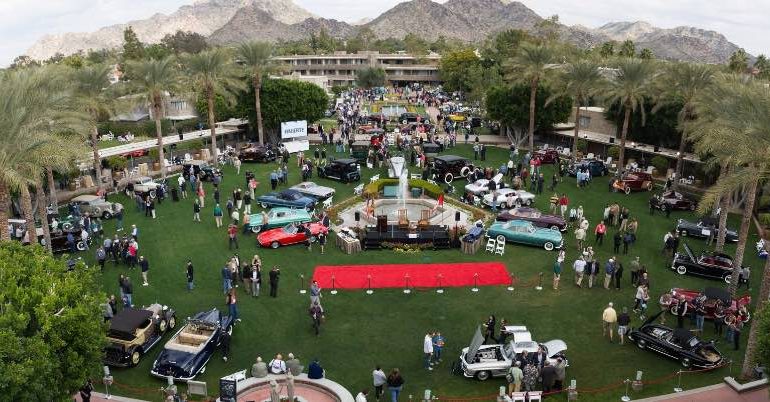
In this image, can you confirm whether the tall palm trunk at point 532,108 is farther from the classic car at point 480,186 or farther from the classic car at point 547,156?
the classic car at point 480,186

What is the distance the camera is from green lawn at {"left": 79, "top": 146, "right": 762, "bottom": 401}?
675 inches

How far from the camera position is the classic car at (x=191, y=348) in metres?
16.7

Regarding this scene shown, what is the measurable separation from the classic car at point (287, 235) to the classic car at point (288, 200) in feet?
14.8

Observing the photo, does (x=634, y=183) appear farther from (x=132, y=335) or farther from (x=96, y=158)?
(x=96, y=158)

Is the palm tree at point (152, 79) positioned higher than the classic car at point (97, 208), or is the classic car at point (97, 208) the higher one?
the palm tree at point (152, 79)

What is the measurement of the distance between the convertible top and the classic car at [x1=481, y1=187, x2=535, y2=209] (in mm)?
20846

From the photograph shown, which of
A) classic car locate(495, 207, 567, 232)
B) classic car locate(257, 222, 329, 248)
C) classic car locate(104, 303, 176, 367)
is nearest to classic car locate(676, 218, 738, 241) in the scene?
classic car locate(495, 207, 567, 232)

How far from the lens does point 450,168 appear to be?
39.3 metres

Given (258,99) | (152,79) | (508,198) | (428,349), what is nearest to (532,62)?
(508,198)

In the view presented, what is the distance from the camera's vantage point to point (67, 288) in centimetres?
1278

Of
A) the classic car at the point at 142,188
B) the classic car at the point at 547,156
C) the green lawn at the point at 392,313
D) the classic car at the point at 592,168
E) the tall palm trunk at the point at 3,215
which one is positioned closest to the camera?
the green lawn at the point at 392,313

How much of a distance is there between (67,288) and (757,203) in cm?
3570

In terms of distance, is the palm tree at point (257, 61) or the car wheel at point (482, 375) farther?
the palm tree at point (257, 61)

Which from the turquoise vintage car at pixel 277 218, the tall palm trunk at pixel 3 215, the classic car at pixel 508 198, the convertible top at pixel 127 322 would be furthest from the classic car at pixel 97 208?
the classic car at pixel 508 198
